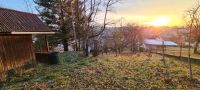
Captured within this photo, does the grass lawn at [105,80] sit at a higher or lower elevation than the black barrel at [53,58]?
lower

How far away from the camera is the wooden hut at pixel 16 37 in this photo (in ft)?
35.9

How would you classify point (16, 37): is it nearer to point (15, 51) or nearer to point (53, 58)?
point (15, 51)

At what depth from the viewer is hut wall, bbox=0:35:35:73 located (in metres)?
10.9

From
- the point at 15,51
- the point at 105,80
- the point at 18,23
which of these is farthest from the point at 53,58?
the point at 105,80

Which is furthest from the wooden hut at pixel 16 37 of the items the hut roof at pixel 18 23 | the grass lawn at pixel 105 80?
the grass lawn at pixel 105 80

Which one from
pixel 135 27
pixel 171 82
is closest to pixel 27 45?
pixel 171 82

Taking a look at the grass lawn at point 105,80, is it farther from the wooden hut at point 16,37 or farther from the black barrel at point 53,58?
the black barrel at point 53,58

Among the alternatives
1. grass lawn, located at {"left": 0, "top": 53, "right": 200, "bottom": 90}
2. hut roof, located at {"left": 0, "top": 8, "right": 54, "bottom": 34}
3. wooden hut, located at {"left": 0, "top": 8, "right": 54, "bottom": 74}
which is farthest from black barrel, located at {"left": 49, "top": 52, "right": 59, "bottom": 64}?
grass lawn, located at {"left": 0, "top": 53, "right": 200, "bottom": 90}

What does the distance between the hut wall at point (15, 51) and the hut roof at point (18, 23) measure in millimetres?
517

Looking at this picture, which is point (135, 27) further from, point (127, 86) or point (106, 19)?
point (127, 86)

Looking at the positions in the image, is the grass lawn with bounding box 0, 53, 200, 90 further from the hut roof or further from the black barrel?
the black barrel

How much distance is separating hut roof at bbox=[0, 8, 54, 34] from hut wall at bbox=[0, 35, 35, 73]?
0.52 metres

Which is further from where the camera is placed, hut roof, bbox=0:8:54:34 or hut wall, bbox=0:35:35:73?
hut roof, bbox=0:8:54:34

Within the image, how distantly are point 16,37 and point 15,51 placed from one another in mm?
755
